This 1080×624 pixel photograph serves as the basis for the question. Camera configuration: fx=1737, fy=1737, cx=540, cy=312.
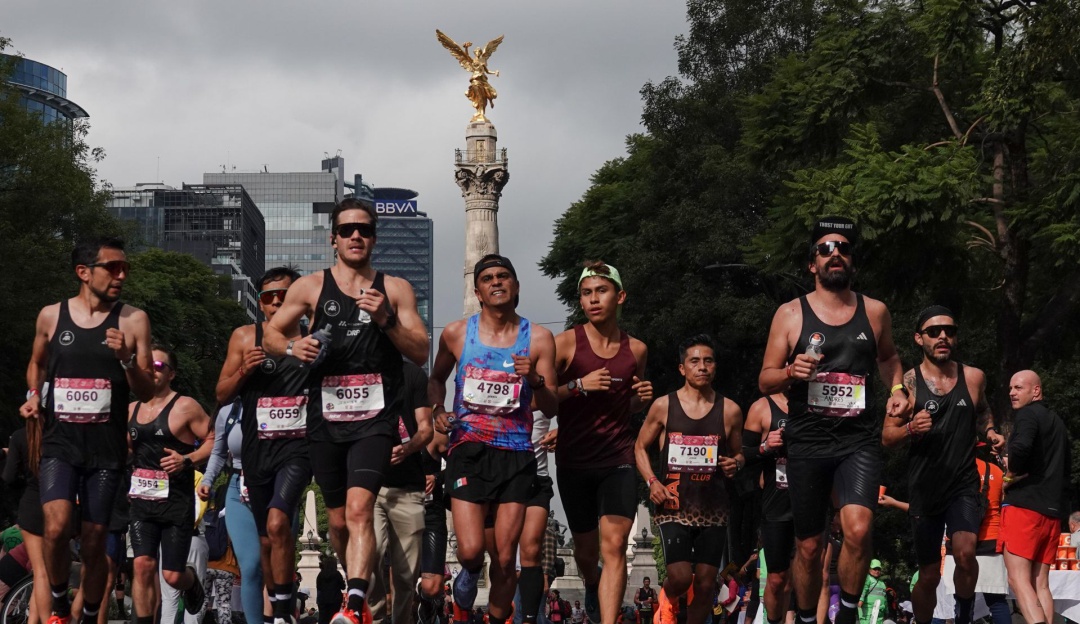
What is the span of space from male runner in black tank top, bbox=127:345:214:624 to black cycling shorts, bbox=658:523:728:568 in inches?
138

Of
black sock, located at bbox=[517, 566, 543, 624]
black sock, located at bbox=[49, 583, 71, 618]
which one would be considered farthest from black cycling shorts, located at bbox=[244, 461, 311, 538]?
black sock, located at bbox=[517, 566, 543, 624]

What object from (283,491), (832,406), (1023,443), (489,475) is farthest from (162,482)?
(1023,443)

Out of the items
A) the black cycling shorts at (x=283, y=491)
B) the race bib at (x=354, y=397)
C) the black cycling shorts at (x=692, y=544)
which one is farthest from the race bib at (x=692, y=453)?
the race bib at (x=354, y=397)

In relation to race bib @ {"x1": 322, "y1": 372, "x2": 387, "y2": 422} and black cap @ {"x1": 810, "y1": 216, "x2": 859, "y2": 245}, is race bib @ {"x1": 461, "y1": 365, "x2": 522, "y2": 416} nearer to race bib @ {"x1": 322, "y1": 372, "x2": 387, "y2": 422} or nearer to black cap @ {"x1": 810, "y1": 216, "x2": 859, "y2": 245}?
race bib @ {"x1": 322, "y1": 372, "x2": 387, "y2": 422}

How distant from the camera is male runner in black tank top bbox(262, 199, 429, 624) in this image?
9742 mm

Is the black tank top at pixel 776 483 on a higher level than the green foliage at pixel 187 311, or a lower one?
lower

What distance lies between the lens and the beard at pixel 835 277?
33.3ft

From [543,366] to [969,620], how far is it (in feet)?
11.6

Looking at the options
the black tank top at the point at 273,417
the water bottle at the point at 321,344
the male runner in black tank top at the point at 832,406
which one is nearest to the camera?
the water bottle at the point at 321,344

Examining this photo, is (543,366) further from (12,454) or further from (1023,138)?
(1023,138)

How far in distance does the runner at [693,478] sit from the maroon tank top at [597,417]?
2.85ft

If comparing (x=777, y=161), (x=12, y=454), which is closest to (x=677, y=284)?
(x=777, y=161)

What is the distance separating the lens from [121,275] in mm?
10867

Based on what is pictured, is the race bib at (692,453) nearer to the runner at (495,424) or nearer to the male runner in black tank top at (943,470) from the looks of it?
the male runner in black tank top at (943,470)
